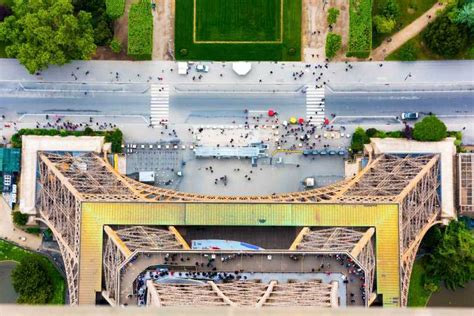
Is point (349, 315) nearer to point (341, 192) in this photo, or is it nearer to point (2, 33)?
point (341, 192)

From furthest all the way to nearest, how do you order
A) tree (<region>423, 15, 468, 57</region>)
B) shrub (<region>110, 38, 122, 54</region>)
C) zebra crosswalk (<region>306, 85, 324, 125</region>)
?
zebra crosswalk (<region>306, 85, 324, 125</region>) < shrub (<region>110, 38, 122, 54</region>) < tree (<region>423, 15, 468, 57</region>)

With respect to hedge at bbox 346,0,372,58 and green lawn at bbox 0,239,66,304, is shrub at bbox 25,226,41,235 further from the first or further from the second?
hedge at bbox 346,0,372,58

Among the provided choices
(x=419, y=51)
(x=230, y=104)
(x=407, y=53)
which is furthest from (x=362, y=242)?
(x=419, y=51)

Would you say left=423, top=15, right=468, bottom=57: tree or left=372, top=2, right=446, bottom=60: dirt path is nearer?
left=423, top=15, right=468, bottom=57: tree

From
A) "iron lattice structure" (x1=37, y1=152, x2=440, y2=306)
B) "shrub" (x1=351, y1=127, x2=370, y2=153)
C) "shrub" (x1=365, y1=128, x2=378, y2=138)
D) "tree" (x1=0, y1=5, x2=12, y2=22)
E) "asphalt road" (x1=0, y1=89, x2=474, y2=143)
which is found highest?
"tree" (x1=0, y1=5, x2=12, y2=22)

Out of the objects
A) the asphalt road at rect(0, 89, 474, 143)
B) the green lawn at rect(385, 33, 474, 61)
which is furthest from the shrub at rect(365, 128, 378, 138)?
the green lawn at rect(385, 33, 474, 61)

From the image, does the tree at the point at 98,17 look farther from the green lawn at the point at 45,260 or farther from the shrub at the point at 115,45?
the green lawn at the point at 45,260

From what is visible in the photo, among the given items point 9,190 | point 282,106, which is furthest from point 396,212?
point 9,190

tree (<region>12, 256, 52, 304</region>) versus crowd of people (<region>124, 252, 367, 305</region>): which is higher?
crowd of people (<region>124, 252, 367, 305</region>)
